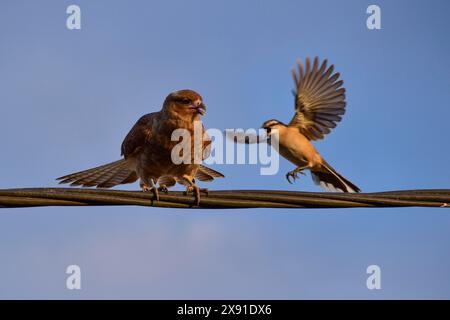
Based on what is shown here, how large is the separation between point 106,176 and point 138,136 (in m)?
0.76

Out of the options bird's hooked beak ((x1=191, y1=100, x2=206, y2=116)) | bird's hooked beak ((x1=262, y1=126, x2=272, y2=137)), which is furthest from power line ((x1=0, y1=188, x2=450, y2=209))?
bird's hooked beak ((x1=262, y1=126, x2=272, y2=137))

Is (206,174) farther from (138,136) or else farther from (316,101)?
(316,101)

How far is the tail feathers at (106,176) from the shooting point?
759 centimetres

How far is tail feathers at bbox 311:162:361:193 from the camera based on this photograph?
9836 mm

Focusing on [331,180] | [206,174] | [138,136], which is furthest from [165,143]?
[331,180]

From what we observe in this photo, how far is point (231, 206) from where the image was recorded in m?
4.54

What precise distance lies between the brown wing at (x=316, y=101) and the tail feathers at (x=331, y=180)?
0.49 meters

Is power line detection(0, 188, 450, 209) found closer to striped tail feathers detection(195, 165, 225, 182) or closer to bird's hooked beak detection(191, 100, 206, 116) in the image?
bird's hooked beak detection(191, 100, 206, 116)

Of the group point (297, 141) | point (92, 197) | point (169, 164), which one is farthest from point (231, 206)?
point (297, 141)

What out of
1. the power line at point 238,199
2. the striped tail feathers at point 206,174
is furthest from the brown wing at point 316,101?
the power line at point 238,199

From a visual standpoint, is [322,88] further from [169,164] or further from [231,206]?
[231,206]

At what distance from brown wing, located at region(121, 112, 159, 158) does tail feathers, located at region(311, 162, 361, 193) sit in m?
3.29

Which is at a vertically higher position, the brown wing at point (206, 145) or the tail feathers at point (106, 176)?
the brown wing at point (206, 145)

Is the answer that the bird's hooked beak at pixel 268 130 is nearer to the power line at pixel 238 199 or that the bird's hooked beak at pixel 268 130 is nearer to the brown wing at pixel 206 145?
the brown wing at pixel 206 145
